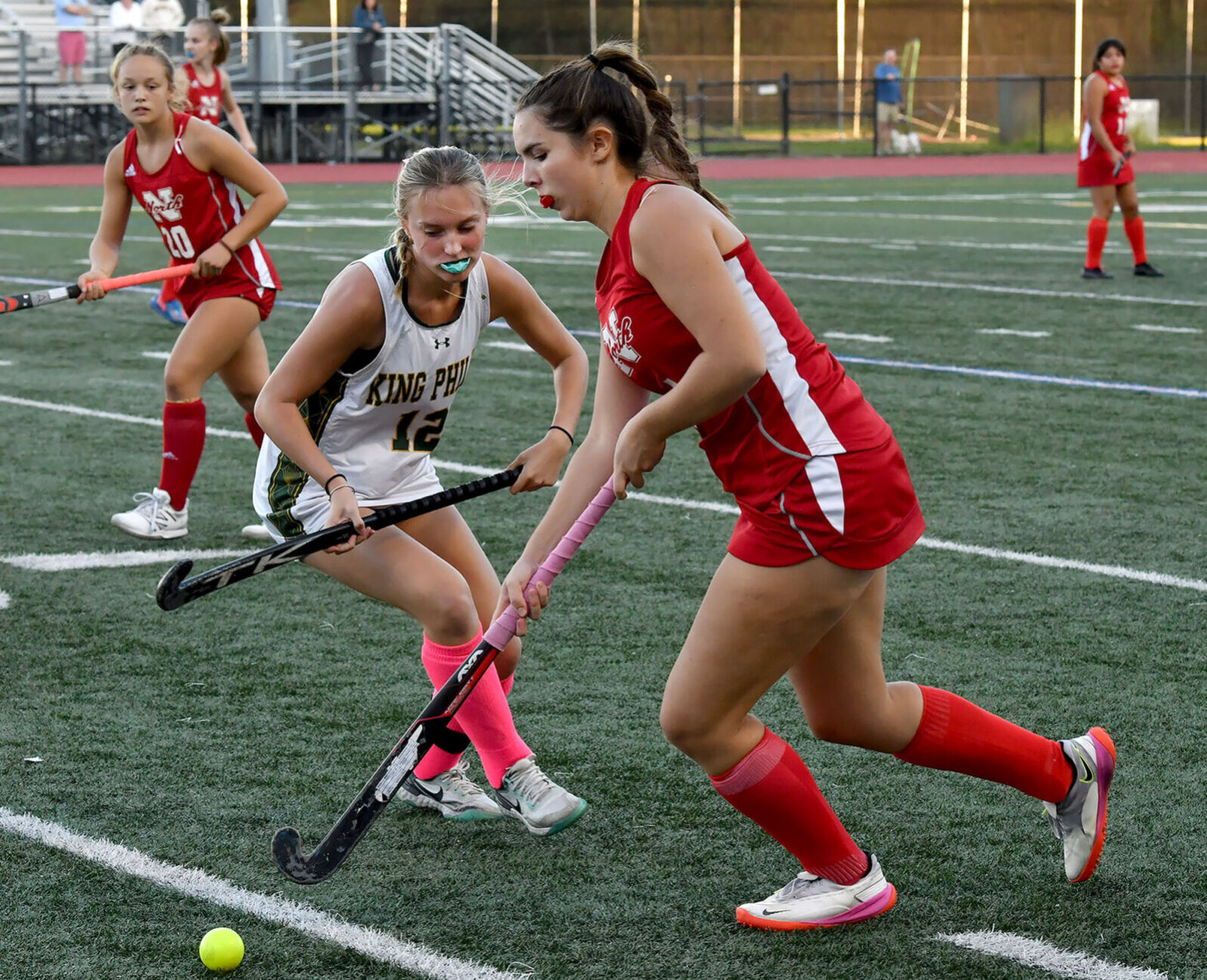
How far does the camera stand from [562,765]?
4227mm

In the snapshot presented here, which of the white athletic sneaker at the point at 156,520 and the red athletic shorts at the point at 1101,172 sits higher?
the red athletic shorts at the point at 1101,172

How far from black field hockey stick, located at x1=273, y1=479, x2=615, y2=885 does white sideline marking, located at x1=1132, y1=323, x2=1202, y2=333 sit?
869 centimetres

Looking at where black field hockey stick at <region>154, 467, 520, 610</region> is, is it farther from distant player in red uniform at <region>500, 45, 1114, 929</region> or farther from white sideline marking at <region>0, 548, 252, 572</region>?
white sideline marking at <region>0, 548, 252, 572</region>

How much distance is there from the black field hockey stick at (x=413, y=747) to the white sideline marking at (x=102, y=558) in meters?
2.71

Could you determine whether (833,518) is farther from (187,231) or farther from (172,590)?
(187,231)

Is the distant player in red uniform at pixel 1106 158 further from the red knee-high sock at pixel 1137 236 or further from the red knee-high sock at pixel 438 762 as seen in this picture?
the red knee-high sock at pixel 438 762

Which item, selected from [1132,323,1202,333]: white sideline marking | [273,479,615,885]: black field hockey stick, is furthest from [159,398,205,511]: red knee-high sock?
[1132,323,1202,333]: white sideline marking

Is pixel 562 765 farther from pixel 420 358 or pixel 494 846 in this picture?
pixel 420 358

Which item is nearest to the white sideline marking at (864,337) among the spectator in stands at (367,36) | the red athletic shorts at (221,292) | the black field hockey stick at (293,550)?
the red athletic shorts at (221,292)

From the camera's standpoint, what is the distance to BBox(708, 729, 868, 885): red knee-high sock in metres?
3.26

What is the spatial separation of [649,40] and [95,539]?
32282 millimetres

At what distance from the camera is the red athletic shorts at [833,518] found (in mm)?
3088

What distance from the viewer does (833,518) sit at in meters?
3.08

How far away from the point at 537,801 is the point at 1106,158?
36.4 feet
